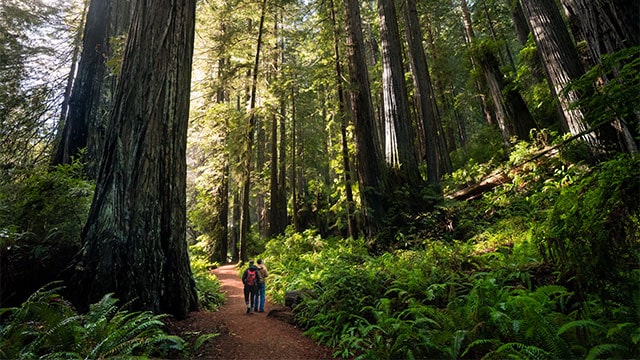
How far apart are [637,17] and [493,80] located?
9303 millimetres

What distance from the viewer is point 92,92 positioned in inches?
263

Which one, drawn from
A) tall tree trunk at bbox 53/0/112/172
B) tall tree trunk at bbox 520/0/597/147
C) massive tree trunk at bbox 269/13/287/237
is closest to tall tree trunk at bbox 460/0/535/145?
tall tree trunk at bbox 520/0/597/147

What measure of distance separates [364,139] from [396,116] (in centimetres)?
136

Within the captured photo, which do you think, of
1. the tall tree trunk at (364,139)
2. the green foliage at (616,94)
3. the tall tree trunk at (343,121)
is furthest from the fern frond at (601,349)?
the tall tree trunk at (343,121)

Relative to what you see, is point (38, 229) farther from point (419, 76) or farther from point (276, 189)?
point (419, 76)

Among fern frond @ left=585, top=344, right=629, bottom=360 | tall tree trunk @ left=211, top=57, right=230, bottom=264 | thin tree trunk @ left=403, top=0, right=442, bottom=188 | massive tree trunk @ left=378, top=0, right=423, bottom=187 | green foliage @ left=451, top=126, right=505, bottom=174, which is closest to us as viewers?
fern frond @ left=585, top=344, right=629, bottom=360

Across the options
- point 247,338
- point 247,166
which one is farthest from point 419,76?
point 247,338

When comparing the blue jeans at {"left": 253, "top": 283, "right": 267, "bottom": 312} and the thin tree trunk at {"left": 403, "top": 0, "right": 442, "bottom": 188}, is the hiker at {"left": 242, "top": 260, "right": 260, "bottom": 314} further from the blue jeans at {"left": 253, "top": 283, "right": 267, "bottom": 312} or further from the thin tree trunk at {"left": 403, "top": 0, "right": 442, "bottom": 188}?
the thin tree trunk at {"left": 403, "top": 0, "right": 442, "bottom": 188}

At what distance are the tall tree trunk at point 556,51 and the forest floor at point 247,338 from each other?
6.91 metres

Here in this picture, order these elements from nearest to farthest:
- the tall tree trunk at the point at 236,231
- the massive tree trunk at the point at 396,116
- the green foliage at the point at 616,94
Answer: the green foliage at the point at 616,94, the massive tree trunk at the point at 396,116, the tall tree trunk at the point at 236,231

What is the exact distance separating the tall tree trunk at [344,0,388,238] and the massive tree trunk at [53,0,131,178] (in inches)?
251

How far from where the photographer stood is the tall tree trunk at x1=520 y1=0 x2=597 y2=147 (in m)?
6.34

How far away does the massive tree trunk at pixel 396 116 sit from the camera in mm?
8828

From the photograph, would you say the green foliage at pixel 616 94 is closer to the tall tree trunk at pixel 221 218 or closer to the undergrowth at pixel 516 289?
the undergrowth at pixel 516 289
